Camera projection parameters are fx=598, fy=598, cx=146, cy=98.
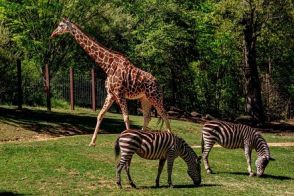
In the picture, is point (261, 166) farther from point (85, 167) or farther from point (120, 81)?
point (120, 81)

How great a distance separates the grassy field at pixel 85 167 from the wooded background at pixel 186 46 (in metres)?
9.57

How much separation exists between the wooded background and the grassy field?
377 inches

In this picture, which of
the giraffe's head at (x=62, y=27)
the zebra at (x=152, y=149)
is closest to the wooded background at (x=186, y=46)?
the giraffe's head at (x=62, y=27)

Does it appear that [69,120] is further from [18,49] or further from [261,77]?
[261,77]

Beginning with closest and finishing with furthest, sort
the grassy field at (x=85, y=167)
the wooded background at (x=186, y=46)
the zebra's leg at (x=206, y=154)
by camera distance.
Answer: the grassy field at (x=85, y=167) → the zebra's leg at (x=206, y=154) → the wooded background at (x=186, y=46)

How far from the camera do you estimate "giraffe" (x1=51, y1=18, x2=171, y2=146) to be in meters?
21.1

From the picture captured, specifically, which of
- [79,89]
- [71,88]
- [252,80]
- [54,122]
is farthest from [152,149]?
[252,80]

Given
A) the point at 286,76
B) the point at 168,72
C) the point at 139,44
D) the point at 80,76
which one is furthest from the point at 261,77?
the point at 80,76

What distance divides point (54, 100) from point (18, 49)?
14.3 ft

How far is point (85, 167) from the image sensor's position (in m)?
17.4

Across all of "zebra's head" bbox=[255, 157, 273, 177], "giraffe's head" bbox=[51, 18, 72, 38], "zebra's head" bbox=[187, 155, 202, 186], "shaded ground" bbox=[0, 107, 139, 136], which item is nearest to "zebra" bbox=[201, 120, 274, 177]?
"zebra's head" bbox=[255, 157, 273, 177]

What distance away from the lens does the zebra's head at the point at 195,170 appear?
14945 millimetres

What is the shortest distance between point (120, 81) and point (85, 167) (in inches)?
182

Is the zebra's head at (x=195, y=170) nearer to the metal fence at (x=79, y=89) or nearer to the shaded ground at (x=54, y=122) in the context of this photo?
the shaded ground at (x=54, y=122)
